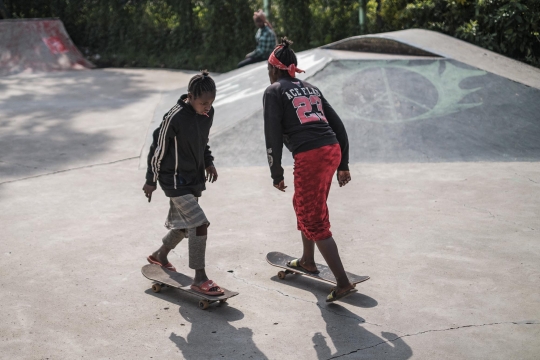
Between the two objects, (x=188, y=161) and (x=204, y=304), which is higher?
(x=188, y=161)

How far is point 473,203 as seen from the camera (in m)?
6.46

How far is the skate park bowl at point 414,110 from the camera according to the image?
26.8 feet

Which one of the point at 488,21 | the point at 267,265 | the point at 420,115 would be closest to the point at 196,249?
the point at 267,265

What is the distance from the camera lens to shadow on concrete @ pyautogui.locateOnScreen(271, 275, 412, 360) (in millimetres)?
3760

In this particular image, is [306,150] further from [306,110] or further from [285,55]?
[285,55]

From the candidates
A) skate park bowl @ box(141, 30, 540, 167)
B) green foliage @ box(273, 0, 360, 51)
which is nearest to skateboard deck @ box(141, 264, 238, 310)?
skate park bowl @ box(141, 30, 540, 167)

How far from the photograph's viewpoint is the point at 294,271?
190 inches

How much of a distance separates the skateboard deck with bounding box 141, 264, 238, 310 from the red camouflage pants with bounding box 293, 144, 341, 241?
674 mm

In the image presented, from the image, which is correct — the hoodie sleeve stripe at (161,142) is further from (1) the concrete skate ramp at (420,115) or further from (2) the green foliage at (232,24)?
(2) the green foliage at (232,24)

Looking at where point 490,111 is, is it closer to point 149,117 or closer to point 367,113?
point 367,113

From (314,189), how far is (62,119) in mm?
7593

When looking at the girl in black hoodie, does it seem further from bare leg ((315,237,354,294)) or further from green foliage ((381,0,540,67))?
green foliage ((381,0,540,67))

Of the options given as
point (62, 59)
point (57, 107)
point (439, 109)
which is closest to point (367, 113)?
point (439, 109)

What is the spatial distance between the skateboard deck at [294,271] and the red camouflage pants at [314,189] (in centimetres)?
42
